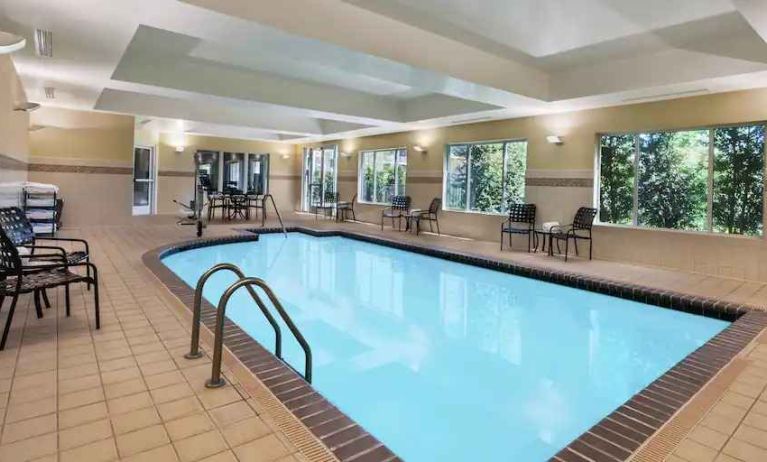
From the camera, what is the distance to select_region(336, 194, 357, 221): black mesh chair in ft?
38.7

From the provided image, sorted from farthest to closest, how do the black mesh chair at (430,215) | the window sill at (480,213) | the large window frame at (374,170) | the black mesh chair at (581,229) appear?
the large window frame at (374,170)
the black mesh chair at (430,215)
the window sill at (480,213)
the black mesh chair at (581,229)

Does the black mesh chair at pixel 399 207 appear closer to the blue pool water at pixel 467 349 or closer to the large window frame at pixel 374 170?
the large window frame at pixel 374 170

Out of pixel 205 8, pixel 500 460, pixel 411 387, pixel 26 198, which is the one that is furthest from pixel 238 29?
pixel 26 198

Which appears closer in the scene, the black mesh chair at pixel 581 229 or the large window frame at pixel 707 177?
the large window frame at pixel 707 177

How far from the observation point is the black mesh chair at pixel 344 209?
38.7ft

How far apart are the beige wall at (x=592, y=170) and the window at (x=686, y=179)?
21 cm

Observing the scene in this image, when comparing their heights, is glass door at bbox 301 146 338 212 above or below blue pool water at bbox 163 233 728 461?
above

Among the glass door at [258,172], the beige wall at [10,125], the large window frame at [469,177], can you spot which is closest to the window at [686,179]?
the large window frame at [469,177]

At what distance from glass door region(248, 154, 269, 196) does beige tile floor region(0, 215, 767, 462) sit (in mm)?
10985

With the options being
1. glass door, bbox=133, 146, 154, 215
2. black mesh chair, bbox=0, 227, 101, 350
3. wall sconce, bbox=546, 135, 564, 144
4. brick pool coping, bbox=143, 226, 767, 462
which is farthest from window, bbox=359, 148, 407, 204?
black mesh chair, bbox=0, 227, 101, 350

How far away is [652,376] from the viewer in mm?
3174

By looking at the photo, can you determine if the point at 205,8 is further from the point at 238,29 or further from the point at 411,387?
the point at 411,387

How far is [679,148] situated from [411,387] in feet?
17.8

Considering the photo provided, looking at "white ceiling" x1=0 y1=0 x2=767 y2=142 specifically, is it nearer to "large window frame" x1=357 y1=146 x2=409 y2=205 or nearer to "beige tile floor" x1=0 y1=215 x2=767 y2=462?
"beige tile floor" x1=0 y1=215 x2=767 y2=462
